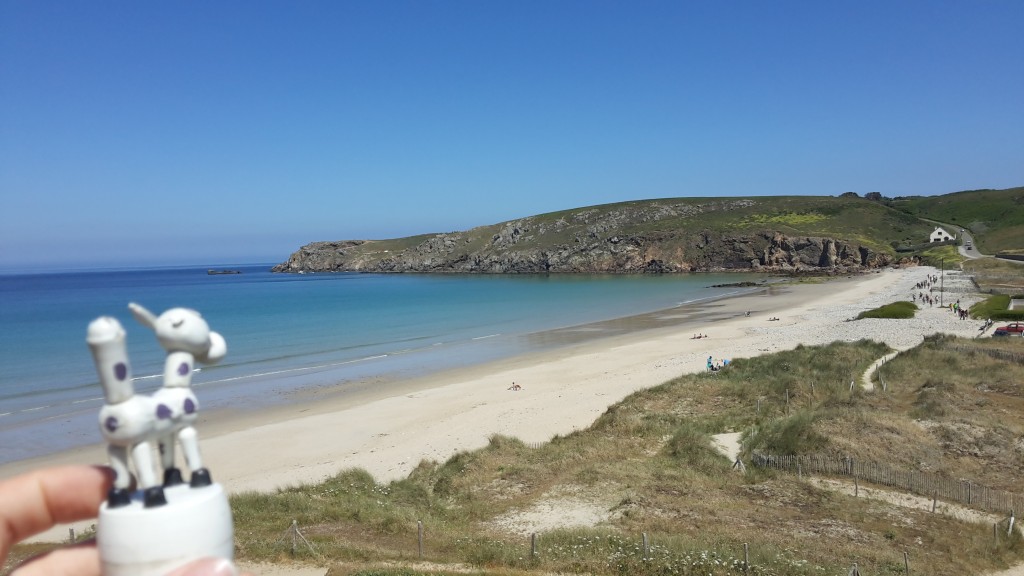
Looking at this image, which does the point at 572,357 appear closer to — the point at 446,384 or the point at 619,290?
the point at 446,384

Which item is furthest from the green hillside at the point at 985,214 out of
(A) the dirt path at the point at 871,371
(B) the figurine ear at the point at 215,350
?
(B) the figurine ear at the point at 215,350

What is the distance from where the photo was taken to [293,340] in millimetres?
A: 49250

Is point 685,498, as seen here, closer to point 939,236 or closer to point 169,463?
point 169,463

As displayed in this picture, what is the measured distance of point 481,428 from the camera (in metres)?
23.2

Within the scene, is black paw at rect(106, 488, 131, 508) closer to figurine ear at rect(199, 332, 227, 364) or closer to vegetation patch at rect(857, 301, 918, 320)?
figurine ear at rect(199, 332, 227, 364)

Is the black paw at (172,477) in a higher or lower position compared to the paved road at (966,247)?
higher

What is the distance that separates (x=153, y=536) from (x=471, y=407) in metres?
25.4

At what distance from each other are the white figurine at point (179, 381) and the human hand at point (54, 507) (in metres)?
0.23

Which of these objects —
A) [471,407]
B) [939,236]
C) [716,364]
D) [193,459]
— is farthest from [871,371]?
[939,236]

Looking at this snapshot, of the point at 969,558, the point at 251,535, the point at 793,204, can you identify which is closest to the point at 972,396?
the point at 969,558

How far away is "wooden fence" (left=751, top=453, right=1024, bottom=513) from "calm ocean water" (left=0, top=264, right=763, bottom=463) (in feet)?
76.4

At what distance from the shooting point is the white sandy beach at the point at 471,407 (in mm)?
20391

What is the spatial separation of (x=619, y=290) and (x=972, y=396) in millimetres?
71624

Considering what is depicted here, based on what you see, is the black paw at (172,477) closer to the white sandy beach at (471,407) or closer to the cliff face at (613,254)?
the white sandy beach at (471,407)
